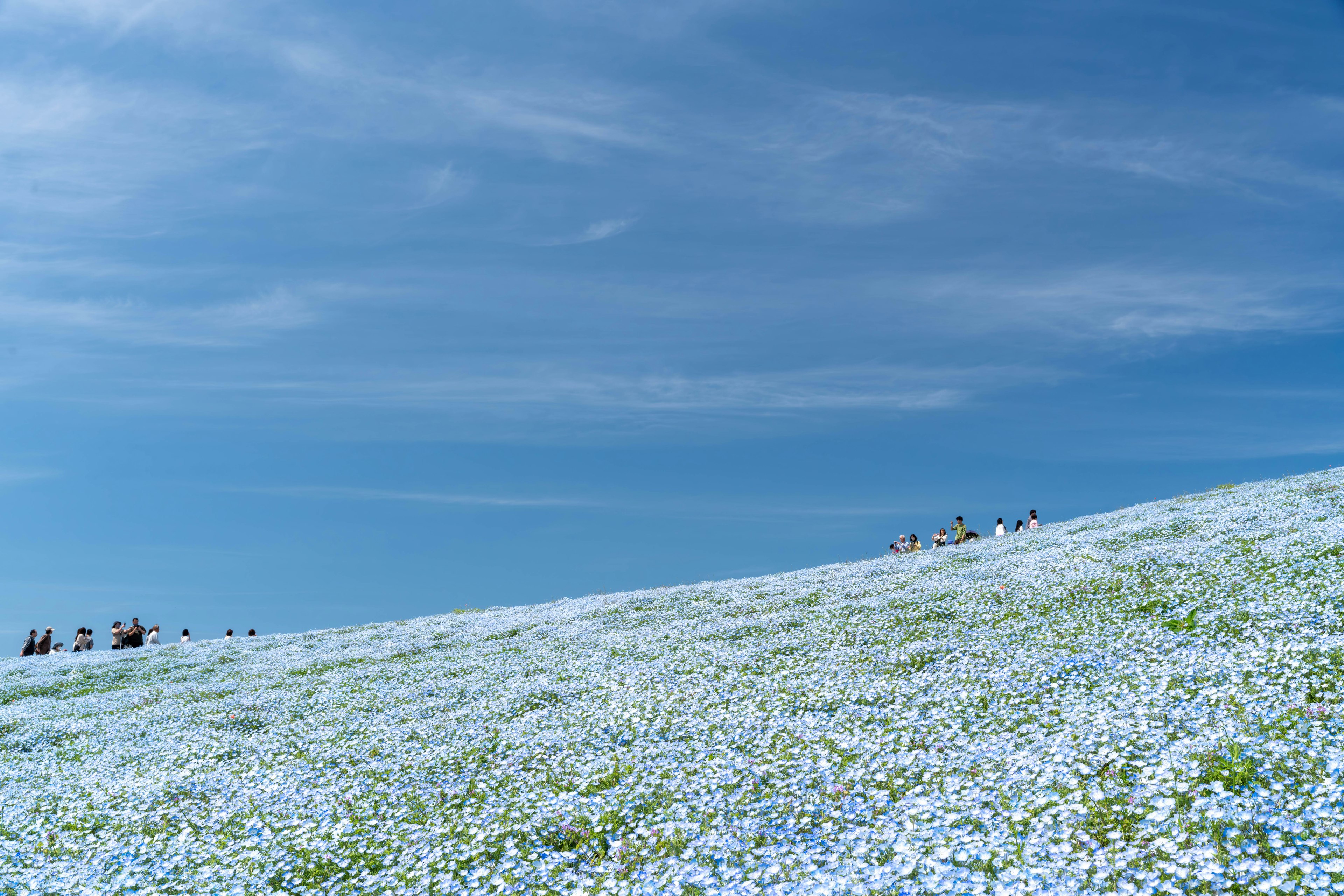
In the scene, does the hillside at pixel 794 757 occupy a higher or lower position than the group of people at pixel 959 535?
lower

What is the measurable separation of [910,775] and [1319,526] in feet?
72.3

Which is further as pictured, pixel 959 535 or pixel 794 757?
pixel 959 535

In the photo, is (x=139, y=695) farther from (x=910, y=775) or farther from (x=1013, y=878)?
(x=1013, y=878)

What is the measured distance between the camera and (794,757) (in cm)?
1466

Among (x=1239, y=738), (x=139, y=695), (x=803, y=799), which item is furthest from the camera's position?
(x=139, y=695)

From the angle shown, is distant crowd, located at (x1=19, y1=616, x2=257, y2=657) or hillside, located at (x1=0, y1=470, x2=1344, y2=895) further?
distant crowd, located at (x1=19, y1=616, x2=257, y2=657)

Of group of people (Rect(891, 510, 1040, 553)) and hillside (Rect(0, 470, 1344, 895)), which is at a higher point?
group of people (Rect(891, 510, 1040, 553))

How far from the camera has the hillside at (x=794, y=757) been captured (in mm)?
10500

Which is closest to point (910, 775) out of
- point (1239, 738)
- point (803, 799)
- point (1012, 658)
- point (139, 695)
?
point (803, 799)

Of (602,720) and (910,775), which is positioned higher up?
(602,720)

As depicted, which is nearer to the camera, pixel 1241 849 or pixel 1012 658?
pixel 1241 849

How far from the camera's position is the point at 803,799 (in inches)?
508

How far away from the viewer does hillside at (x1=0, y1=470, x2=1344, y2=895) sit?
1050 cm

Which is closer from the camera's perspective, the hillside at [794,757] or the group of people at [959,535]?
the hillside at [794,757]
